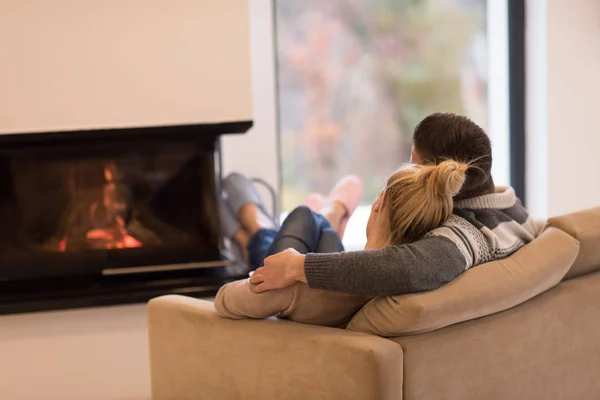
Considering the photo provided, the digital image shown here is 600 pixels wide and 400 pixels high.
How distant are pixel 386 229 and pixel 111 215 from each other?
66.5 inches

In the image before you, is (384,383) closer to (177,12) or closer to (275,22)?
(177,12)

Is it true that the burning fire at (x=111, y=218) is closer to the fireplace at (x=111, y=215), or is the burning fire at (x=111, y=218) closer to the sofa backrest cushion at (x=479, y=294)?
the fireplace at (x=111, y=215)

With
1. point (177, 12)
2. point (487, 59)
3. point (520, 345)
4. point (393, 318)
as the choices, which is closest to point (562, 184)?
point (487, 59)

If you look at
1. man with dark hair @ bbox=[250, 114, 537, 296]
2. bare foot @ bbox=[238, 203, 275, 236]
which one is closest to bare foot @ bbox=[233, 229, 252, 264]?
bare foot @ bbox=[238, 203, 275, 236]

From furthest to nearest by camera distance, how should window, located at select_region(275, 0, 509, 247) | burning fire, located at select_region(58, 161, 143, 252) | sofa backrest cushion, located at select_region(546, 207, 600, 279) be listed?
window, located at select_region(275, 0, 509, 247) < burning fire, located at select_region(58, 161, 143, 252) < sofa backrest cushion, located at select_region(546, 207, 600, 279)

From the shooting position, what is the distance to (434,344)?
6.46 ft

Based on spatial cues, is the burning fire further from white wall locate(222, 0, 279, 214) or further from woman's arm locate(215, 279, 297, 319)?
Result: woman's arm locate(215, 279, 297, 319)

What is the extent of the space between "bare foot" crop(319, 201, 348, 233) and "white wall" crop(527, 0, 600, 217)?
135 cm

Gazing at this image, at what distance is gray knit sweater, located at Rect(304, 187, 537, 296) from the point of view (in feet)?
6.40

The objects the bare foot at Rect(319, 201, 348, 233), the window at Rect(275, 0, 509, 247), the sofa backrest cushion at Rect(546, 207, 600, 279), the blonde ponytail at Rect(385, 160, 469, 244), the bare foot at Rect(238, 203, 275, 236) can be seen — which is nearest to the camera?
the blonde ponytail at Rect(385, 160, 469, 244)

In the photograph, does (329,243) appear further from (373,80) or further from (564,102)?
Answer: (564,102)

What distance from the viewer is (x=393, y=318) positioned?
1922 millimetres

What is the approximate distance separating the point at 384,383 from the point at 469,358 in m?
0.29

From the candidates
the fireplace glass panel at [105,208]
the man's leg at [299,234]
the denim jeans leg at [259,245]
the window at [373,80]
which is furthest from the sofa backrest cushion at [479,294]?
the window at [373,80]
